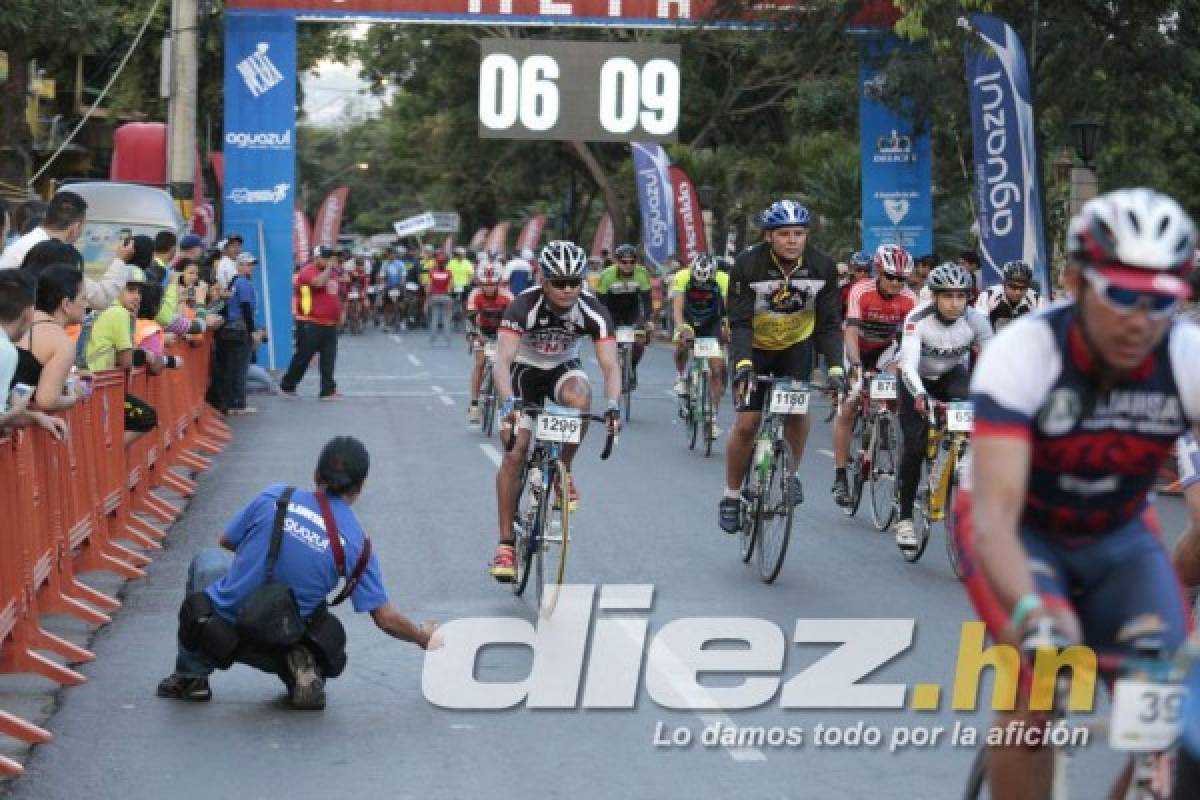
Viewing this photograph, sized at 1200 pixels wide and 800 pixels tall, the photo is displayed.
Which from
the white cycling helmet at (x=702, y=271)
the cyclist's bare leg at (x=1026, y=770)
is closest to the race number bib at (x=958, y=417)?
the cyclist's bare leg at (x=1026, y=770)

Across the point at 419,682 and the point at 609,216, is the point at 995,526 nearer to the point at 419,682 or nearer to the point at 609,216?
the point at 419,682

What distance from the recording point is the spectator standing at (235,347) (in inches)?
966

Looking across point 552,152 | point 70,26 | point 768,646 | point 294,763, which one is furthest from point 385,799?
point 552,152

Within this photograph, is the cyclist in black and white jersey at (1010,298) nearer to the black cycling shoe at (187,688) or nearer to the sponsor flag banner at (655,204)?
the black cycling shoe at (187,688)

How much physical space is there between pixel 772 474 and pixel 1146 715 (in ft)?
25.7

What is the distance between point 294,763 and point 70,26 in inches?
1070

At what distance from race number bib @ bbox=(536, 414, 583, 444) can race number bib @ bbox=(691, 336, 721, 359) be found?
10.1m

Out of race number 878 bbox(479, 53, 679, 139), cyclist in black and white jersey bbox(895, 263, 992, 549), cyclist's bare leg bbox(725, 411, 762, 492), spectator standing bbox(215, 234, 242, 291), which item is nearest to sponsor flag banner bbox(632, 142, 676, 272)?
race number 878 bbox(479, 53, 679, 139)

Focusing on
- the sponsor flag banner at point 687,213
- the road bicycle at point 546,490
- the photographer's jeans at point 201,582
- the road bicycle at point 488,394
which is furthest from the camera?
the sponsor flag banner at point 687,213

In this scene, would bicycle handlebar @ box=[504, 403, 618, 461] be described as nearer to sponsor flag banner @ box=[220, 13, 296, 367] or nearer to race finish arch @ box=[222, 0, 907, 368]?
race finish arch @ box=[222, 0, 907, 368]

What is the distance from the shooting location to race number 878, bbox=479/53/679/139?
3525 centimetres

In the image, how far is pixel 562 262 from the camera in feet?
38.2

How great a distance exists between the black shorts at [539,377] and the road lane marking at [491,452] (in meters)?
7.43

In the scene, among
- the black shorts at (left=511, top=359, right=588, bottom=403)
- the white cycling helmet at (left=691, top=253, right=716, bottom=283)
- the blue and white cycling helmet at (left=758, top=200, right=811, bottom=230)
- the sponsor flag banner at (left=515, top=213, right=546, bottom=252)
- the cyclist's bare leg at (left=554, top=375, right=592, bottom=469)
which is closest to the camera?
the cyclist's bare leg at (left=554, top=375, right=592, bottom=469)
